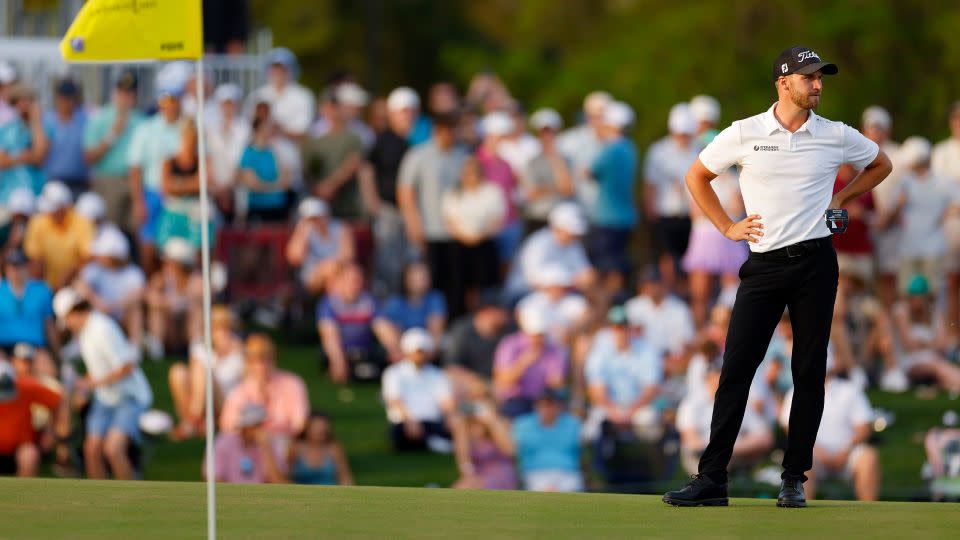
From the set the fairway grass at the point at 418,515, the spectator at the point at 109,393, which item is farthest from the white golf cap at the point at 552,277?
the fairway grass at the point at 418,515

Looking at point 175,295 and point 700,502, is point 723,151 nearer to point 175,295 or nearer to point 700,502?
point 700,502

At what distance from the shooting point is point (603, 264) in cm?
1745

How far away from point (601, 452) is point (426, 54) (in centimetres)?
2924

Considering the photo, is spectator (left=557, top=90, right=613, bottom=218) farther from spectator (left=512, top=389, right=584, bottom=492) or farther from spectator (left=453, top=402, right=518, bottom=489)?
spectator (left=512, top=389, right=584, bottom=492)

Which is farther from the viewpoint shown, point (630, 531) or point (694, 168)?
point (694, 168)

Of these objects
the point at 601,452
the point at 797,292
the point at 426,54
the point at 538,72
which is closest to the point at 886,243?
the point at 601,452

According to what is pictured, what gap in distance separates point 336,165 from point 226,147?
948 millimetres

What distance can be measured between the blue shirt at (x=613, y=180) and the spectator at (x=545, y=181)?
25 cm

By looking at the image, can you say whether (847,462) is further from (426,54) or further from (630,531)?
(426,54)

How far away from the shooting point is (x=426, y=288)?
16.8 m

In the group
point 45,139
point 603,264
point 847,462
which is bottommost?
point 847,462

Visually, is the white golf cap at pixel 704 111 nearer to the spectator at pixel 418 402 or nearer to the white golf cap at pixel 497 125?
the white golf cap at pixel 497 125

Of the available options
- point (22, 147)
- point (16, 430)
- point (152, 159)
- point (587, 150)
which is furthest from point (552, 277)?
point (22, 147)

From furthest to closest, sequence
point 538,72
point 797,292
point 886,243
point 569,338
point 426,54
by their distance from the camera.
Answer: point 426,54 < point 538,72 < point 886,243 < point 569,338 < point 797,292
